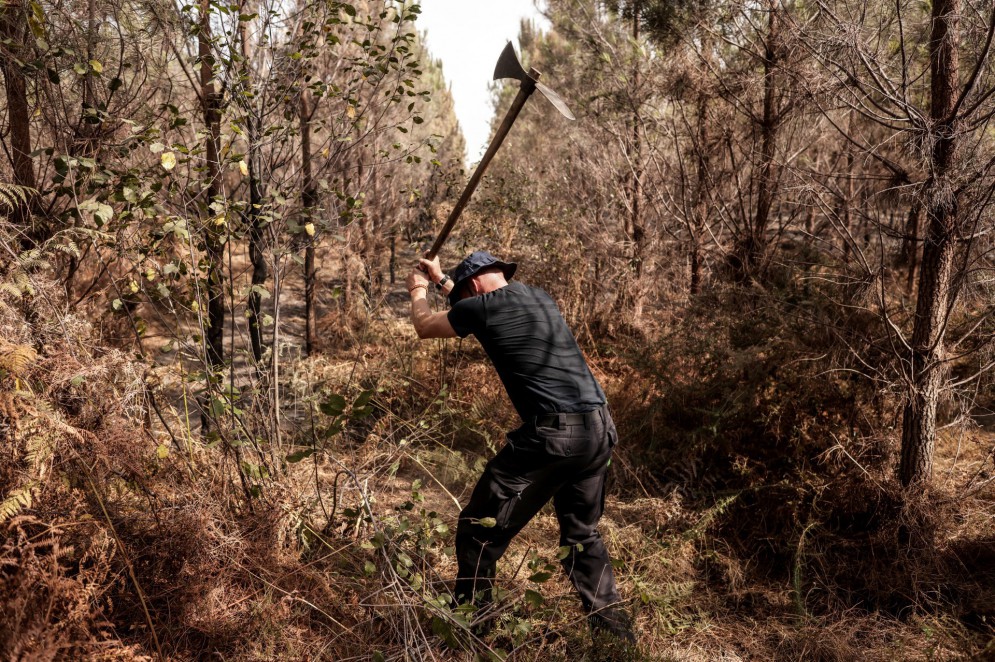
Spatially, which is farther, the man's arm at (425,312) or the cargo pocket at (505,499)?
the man's arm at (425,312)

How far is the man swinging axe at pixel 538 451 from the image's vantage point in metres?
2.79

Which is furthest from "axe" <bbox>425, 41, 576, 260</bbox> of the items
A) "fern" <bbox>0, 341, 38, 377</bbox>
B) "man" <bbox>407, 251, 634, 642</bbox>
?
"fern" <bbox>0, 341, 38, 377</bbox>

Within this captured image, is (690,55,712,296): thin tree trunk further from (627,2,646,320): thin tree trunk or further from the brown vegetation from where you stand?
(627,2,646,320): thin tree trunk

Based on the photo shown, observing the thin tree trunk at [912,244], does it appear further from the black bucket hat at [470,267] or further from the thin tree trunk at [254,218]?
the thin tree trunk at [254,218]

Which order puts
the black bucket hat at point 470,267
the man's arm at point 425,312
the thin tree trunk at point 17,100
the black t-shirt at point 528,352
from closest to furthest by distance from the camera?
1. the black t-shirt at point 528,352
2. the man's arm at point 425,312
3. the black bucket hat at point 470,267
4. the thin tree trunk at point 17,100

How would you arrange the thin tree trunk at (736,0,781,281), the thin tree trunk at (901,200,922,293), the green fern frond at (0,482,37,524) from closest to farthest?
1. the green fern frond at (0,482,37,524)
2. the thin tree trunk at (901,200,922,293)
3. the thin tree trunk at (736,0,781,281)

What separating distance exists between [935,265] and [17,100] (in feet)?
17.5

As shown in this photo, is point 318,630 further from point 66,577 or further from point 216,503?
point 66,577

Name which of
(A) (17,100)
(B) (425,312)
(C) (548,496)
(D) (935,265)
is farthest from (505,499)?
(A) (17,100)

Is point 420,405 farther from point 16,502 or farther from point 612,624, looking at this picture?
point 16,502

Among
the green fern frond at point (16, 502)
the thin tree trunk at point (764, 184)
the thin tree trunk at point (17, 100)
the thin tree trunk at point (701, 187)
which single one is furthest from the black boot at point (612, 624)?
the thin tree trunk at point (701, 187)

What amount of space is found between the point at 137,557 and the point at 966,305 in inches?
192

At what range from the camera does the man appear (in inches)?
110

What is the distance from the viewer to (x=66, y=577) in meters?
2.43
